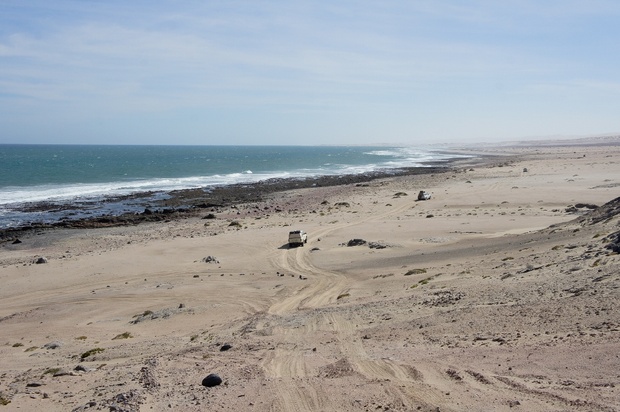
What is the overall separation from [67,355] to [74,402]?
4941 millimetres

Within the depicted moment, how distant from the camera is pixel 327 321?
16844 mm

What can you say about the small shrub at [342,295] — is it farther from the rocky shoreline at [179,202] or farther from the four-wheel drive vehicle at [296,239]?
the rocky shoreline at [179,202]

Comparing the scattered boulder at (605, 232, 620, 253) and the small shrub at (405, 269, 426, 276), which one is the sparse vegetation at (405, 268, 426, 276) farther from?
the scattered boulder at (605, 232, 620, 253)

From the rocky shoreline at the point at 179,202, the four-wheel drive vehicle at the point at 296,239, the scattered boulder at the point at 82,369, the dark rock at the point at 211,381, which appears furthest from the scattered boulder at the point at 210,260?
the rocky shoreline at the point at 179,202

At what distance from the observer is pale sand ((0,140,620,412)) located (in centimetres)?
1084

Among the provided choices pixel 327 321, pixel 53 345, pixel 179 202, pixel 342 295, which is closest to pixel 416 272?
pixel 342 295

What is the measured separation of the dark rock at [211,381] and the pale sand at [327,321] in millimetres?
270

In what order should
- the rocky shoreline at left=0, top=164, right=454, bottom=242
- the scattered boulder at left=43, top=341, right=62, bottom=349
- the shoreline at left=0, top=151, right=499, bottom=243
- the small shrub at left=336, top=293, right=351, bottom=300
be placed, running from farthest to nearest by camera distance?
the shoreline at left=0, top=151, right=499, bottom=243, the rocky shoreline at left=0, top=164, right=454, bottom=242, the small shrub at left=336, top=293, right=351, bottom=300, the scattered boulder at left=43, top=341, right=62, bottom=349

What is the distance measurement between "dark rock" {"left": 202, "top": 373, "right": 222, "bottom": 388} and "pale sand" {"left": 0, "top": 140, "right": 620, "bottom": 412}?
0.27 metres

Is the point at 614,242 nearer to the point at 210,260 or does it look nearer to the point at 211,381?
the point at 211,381

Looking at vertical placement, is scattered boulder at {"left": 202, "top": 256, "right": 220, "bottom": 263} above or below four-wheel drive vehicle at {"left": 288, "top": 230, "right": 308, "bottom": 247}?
below

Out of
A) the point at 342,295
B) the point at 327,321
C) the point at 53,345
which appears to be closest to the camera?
the point at 327,321

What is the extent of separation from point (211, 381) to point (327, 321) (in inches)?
215

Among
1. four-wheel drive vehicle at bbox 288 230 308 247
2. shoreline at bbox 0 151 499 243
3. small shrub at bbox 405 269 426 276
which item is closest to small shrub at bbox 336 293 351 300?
small shrub at bbox 405 269 426 276
